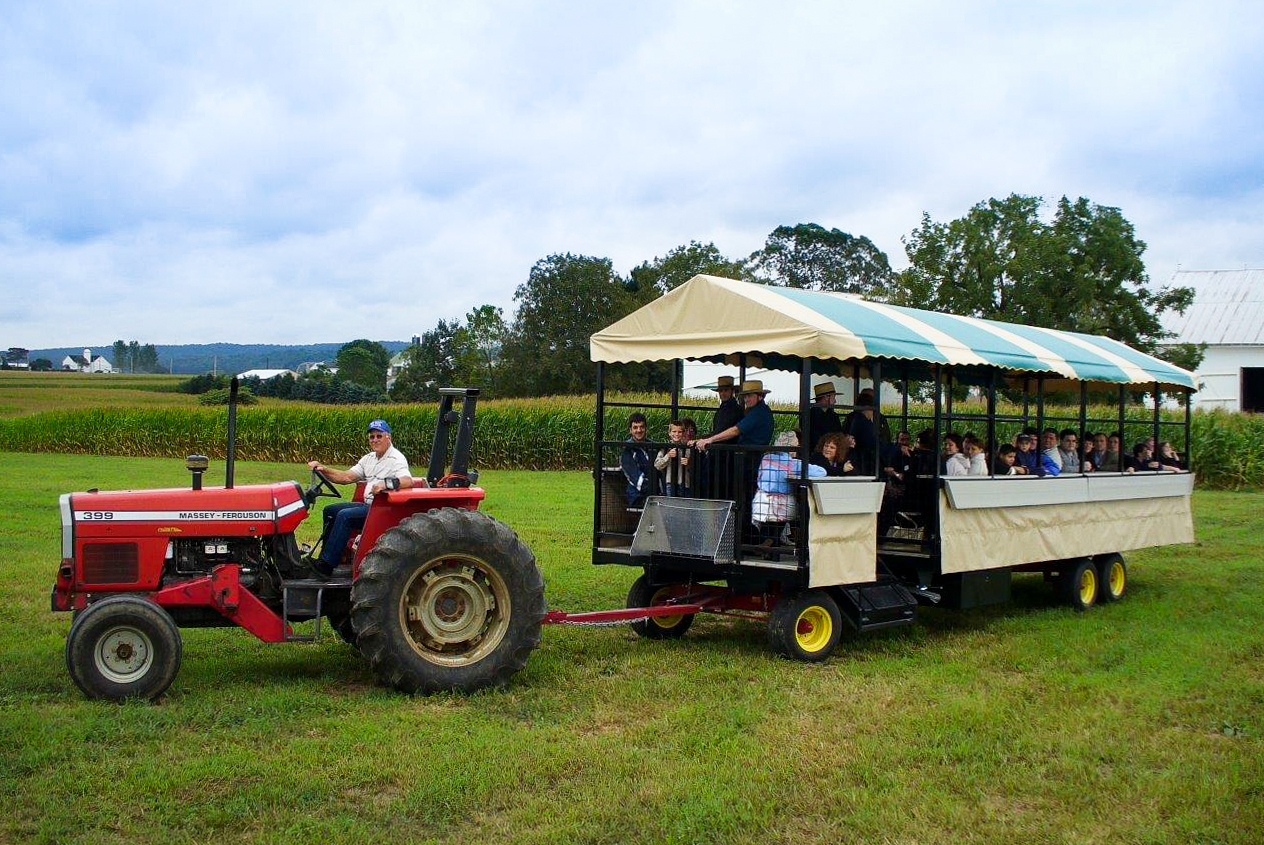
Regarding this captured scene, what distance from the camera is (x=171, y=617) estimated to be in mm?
6945

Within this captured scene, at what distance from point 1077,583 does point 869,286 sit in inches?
2394

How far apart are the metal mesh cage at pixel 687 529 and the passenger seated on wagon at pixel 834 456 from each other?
1.03 metres

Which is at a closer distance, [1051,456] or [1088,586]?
[1051,456]

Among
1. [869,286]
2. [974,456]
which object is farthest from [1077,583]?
[869,286]

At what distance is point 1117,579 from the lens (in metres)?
12.0

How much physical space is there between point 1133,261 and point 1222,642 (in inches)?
1104

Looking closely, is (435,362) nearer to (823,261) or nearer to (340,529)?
(823,261)

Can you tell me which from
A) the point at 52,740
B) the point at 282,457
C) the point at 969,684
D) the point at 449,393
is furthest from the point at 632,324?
the point at 282,457

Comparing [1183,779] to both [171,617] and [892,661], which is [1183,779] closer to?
[892,661]

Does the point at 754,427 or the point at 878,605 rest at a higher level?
the point at 754,427

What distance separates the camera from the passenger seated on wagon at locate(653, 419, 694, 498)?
30.4 feet

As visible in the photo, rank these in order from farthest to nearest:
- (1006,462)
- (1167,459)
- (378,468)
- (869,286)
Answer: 1. (869,286)
2. (1167,459)
3. (1006,462)
4. (378,468)

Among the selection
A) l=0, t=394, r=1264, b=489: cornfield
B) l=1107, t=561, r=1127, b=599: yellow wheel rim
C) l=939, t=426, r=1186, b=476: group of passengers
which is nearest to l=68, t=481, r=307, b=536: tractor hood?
l=939, t=426, r=1186, b=476: group of passengers

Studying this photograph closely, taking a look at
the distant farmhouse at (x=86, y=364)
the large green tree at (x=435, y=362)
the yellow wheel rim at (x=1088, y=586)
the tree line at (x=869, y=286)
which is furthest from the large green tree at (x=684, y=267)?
the yellow wheel rim at (x=1088, y=586)
